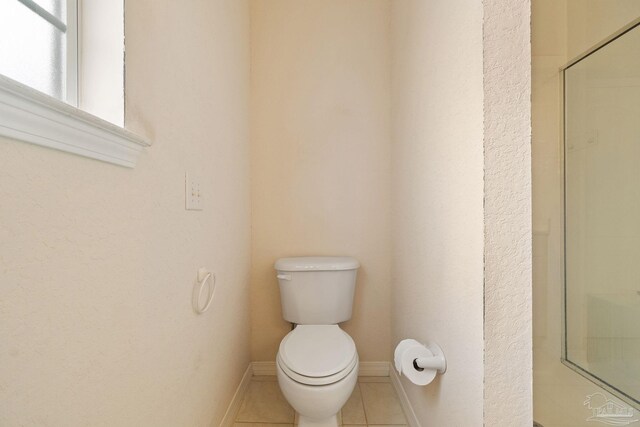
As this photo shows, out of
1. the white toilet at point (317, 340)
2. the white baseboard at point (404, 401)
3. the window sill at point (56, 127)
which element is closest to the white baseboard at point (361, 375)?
the white baseboard at point (404, 401)

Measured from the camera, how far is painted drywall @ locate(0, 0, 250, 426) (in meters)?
0.45

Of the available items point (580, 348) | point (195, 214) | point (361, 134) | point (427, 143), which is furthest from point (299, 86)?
point (580, 348)

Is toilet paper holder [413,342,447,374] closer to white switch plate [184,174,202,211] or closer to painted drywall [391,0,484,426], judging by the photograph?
painted drywall [391,0,484,426]

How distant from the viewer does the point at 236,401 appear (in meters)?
1.50

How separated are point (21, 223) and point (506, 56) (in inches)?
44.1

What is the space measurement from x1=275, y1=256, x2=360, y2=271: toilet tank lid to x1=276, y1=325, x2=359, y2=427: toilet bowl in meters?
0.37

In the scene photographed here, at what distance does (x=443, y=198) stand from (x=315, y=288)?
0.84 metres

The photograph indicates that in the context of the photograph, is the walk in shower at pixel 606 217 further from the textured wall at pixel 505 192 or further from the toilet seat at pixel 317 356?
the toilet seat at pixel 317 356

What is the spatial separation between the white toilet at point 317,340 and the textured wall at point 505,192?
0.55 metres

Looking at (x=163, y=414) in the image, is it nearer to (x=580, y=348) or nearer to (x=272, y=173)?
(x=272, y=173)

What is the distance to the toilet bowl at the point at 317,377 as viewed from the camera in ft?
3.81

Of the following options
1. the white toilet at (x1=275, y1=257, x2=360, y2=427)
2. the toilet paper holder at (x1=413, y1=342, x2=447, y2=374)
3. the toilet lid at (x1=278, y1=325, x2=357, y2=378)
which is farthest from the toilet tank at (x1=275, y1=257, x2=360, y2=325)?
the toilet paper holder at (x1=413, y1=342, x2=447, y2=374)

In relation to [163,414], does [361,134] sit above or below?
above

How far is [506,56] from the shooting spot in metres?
0.83
